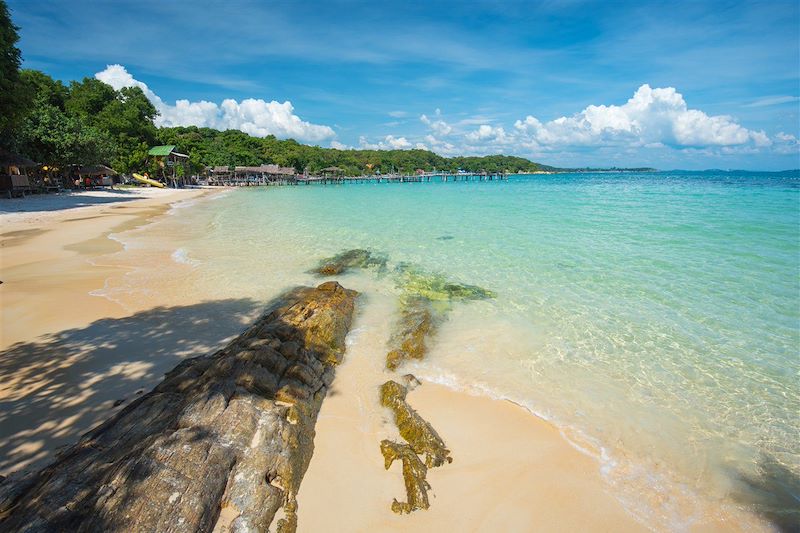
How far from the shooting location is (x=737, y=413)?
5.10m

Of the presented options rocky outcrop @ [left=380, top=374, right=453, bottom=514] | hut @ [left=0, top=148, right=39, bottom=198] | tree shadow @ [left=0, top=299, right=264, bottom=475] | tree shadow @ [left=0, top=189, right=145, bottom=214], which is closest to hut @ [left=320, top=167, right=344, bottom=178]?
tree shadow @ [left=0, top=189, right=145, bottom=214]

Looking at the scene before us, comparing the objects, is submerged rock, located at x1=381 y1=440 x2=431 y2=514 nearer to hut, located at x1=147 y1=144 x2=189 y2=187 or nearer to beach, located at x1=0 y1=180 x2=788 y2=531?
beach, located at x1=0 y1=180 x2=788 y2=531

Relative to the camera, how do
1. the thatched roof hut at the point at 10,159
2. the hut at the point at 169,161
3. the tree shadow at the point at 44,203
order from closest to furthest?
the tree shadow at the point at 44,203
the thatched roof hut at the point at 10,159
the hut at the point at 169,161

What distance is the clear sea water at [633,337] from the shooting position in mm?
4359

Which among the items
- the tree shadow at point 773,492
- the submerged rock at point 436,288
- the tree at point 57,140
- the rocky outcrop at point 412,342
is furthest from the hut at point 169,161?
the tree shadow at point 773,492

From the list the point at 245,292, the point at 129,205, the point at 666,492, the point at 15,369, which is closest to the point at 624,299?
the point at 666,492

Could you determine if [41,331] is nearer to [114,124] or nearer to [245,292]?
[245,292]

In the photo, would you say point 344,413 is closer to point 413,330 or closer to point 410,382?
point 410,382

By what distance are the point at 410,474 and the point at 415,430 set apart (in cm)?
65

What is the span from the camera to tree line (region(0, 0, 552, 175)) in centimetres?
2133

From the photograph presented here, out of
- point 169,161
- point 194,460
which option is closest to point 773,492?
point 194,460

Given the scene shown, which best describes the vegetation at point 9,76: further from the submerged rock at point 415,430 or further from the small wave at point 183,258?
the submerged rock at point 415,430

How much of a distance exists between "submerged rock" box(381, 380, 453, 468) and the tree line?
28.3 m

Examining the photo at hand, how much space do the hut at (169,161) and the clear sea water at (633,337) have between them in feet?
162
